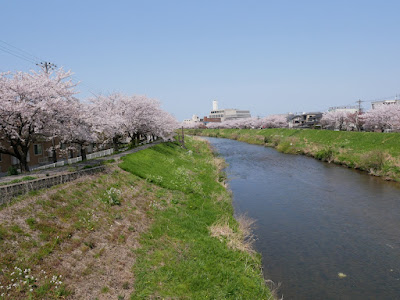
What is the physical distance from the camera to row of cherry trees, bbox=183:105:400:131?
62816mm

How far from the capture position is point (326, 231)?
723 inches

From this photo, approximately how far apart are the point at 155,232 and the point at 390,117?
69311mm

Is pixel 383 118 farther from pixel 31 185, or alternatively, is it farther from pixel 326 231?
pixel 31 185

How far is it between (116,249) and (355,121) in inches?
3592

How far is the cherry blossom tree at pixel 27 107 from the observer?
1861 cm

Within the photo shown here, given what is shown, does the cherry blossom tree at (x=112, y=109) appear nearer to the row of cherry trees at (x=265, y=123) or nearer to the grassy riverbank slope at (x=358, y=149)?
the grassy riverbank slope at (x=358, y=149)

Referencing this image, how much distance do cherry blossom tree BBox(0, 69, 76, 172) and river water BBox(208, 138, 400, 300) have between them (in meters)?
16.6

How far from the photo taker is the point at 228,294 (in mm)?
10469

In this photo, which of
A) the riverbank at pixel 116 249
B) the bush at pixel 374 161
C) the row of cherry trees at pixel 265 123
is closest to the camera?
the riverbank at pixel 116 249

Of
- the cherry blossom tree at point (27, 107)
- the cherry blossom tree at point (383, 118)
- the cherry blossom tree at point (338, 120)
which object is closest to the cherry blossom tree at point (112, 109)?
the cherry blossom tree at point (27, 107)

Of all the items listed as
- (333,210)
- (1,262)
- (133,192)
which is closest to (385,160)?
(333,210)

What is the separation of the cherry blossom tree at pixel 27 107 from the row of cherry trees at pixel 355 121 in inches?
2378

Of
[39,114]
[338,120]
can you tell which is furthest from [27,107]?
[338,120]

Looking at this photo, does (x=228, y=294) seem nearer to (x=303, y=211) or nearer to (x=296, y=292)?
(x=296, y=292)
